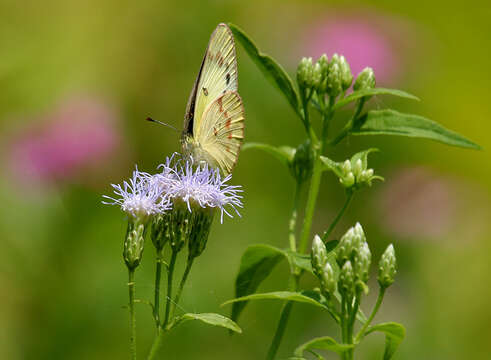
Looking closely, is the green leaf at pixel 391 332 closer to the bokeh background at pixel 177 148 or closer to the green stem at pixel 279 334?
the green stem at pixel 279 334

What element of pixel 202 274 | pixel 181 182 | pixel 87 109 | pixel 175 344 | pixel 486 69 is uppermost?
pixel 486 69

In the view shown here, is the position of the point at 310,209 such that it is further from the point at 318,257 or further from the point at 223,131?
the point at 223,131

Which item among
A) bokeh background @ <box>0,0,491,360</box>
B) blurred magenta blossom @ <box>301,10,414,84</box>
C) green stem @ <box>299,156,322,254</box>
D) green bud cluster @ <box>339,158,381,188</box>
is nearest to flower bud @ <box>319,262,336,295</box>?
green stem @ <box>299,156,322,254</box>

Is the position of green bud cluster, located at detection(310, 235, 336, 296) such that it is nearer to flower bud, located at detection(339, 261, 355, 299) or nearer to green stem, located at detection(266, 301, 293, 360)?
flower bud, located at detection(339, 261, 355, 299)

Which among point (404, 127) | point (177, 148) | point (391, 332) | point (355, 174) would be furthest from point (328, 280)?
point (177, 148)

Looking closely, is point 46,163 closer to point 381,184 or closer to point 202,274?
point 202,274

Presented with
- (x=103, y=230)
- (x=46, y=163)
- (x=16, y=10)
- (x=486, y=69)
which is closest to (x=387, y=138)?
(x=486, y=69)
